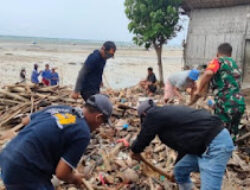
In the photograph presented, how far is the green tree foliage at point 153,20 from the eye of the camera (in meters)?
14.4

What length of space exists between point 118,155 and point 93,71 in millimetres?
1643

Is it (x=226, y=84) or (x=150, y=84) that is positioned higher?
(x=226, y=84)

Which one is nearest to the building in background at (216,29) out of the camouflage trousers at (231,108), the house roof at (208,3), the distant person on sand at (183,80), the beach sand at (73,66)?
the house roof at (208,3)

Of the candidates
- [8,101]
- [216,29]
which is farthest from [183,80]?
[216,29]

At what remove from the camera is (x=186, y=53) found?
14.7 metres

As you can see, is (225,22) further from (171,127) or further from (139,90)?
(171,127)

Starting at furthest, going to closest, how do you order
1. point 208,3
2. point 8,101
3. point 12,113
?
point 208,3
point 8,101
point 12,113

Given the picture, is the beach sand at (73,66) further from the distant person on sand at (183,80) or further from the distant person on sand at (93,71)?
the distant person on sand at (93,71)

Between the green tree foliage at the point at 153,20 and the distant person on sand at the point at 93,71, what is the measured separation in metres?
9.24

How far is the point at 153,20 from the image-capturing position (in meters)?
14.4

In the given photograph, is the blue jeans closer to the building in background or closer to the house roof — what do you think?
the building in background

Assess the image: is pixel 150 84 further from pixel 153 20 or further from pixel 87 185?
pixel 87 185

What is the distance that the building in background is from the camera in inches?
483

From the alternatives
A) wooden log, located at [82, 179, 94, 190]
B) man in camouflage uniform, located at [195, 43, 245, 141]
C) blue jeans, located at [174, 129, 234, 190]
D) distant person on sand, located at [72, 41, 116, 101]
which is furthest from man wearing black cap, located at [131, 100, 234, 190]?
distant person on sand, located at [72, 41, 116, 101]
